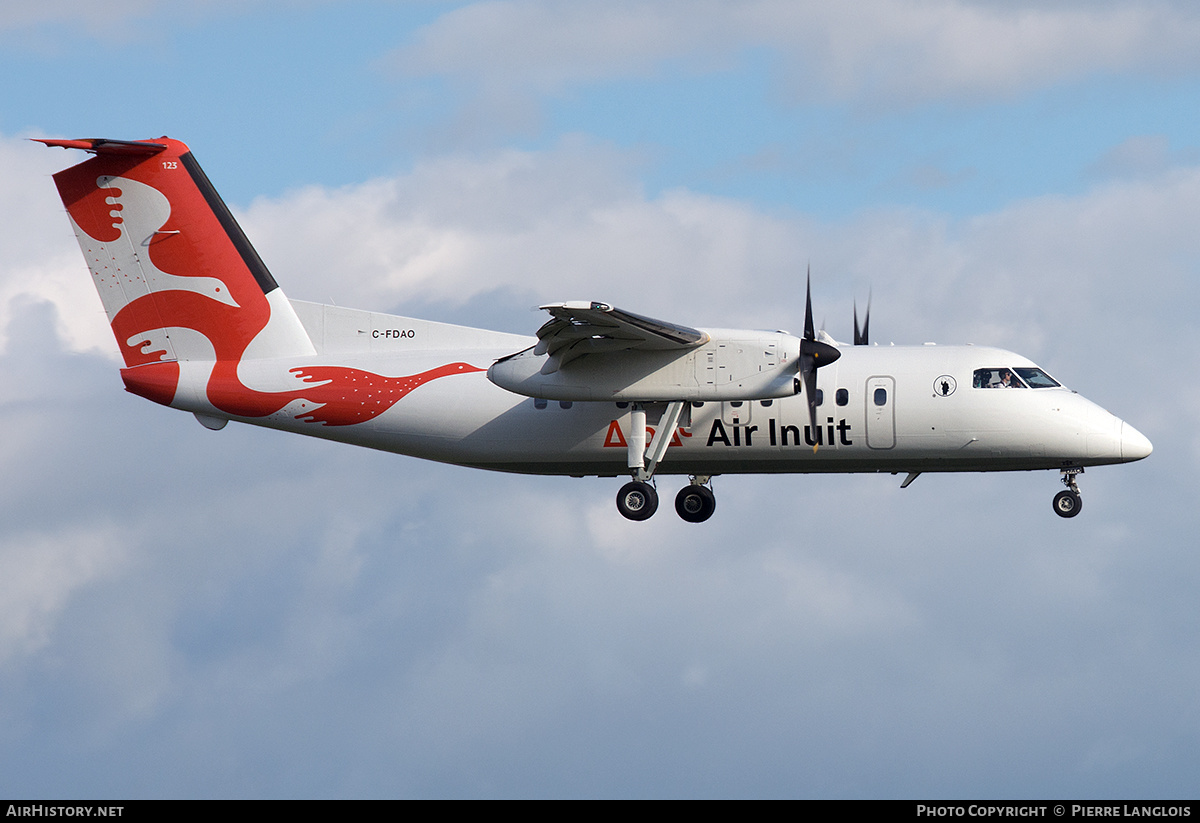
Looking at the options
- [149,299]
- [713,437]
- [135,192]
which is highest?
[135,192]

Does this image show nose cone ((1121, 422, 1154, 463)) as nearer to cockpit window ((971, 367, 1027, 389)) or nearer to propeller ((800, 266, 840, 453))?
cockpit window ((971, 367, 1027, 389))

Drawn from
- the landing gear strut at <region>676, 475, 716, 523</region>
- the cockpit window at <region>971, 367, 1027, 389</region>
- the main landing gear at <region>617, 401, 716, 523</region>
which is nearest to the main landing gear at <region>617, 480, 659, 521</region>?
the main landing gear at <region>617, 401, 716, 523</region>

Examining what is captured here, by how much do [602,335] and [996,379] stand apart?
6.90 meters

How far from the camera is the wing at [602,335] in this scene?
78.6 ft

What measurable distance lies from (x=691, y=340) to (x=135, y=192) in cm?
1079

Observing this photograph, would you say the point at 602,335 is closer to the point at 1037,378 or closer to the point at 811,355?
the point at 811,355

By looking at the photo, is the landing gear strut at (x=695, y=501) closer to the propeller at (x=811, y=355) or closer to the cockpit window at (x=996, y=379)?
the propeller at (x=811, y=355)

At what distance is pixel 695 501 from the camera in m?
28.3

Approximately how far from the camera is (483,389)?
27.0 m

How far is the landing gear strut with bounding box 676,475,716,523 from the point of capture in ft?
92.7

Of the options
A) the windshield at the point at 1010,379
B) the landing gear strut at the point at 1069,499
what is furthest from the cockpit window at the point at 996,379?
the landing gear strut at the point at 1069,499

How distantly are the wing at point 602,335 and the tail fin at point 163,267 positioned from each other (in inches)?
216
